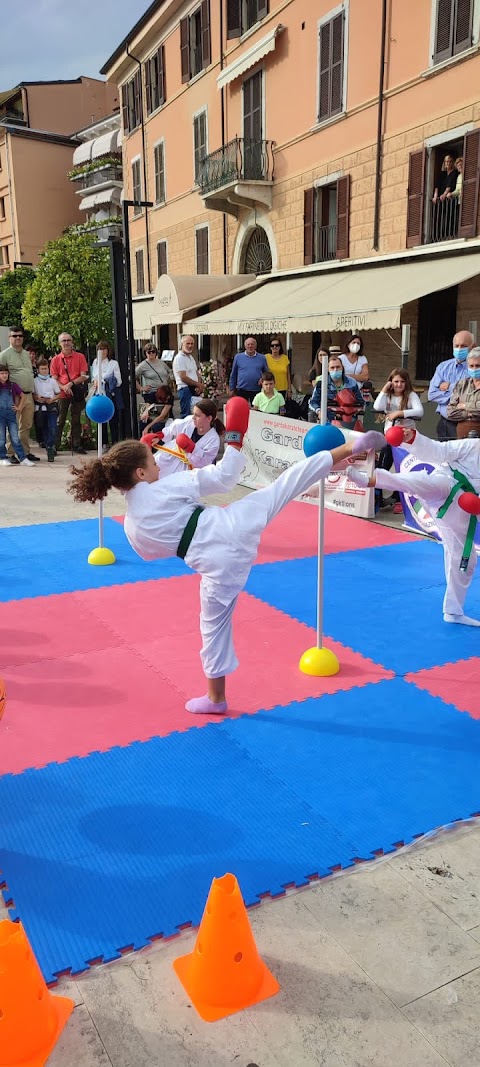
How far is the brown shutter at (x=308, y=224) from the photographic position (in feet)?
57.3

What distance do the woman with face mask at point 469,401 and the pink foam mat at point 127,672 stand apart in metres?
2.75

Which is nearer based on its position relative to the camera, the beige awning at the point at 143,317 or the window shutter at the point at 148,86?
the beige awning at the point at 143,317

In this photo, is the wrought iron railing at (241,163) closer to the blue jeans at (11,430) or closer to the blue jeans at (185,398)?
the blue jeans at (185,398)

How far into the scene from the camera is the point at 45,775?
3.93 meters

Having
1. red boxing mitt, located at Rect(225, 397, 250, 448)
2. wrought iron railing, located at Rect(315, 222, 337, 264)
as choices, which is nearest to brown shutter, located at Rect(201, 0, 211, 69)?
wrought iron railing, located at Rect(315, 222, 337, 264)

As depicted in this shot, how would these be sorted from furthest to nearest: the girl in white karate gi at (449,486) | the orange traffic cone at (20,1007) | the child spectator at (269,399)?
the child spectator at (269,399) < the girl in white karate gi at (449,486) < the orange traffic cone at (20,1007)

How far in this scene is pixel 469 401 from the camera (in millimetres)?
7523

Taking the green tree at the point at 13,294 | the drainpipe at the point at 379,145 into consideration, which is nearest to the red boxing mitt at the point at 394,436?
the drainpipe at the point at 379,145

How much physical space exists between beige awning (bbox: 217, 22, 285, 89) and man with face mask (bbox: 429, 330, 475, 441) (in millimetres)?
12844

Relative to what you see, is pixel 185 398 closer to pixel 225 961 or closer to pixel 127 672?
pixel 127 672

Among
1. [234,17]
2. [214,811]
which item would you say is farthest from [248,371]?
[234,17]

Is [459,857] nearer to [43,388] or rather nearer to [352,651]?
[352,651]

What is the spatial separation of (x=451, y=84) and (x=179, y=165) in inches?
496

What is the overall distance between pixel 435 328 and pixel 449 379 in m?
6.43
